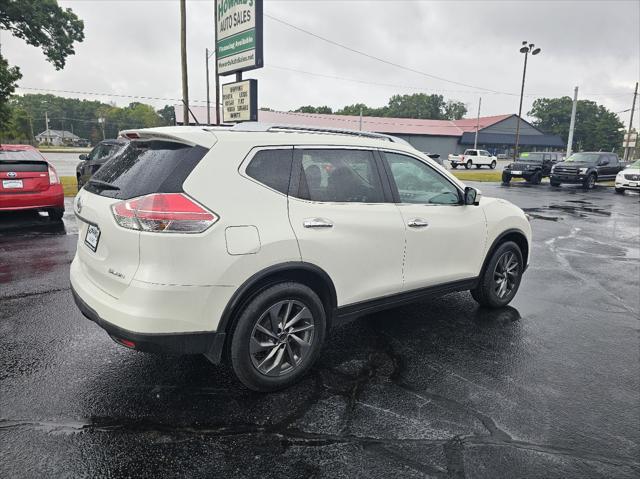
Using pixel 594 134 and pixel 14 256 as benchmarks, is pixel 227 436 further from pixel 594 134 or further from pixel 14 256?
pixel 594 134

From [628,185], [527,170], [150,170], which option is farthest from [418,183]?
[527,170]

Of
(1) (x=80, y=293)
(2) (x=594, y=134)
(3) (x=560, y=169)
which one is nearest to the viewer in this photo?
(1) (x=80, y=293)

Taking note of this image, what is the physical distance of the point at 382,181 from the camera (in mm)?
3662

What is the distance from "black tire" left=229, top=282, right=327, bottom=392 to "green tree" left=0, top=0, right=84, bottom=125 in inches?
903

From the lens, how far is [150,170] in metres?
2.81

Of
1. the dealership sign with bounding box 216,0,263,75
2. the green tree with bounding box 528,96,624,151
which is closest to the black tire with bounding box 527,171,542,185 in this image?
the dealership sign with bounding box 216,0,263,75

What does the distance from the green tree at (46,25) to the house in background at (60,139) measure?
335ft

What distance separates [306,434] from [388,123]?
62.0 m

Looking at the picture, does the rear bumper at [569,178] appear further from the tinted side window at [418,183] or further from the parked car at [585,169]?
the tinted side window at [418,183]

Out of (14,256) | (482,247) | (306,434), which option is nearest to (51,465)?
(306,434)

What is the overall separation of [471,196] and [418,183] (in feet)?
1.84

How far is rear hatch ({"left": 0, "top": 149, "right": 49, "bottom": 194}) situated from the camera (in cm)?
768

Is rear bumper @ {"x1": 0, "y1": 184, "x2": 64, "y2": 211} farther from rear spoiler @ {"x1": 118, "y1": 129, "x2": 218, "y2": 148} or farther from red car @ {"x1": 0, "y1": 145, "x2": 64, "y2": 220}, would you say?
rear spoiler @ {"x1": 118, "y1": 129, "x2": 218, "y2": 148}

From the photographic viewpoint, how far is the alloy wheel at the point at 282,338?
3.00 m
